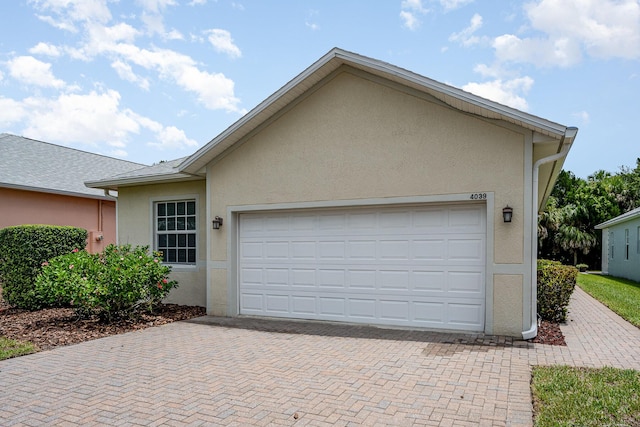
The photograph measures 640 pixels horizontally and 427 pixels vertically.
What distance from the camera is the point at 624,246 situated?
22094 millimetres

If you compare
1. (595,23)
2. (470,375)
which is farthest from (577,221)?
(470,375)

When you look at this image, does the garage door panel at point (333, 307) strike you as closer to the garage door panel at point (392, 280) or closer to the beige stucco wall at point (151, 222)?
the garage door panel at point (392, 280)

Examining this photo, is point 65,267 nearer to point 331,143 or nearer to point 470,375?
point 331,143

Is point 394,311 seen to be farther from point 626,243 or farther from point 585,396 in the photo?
point 626,243

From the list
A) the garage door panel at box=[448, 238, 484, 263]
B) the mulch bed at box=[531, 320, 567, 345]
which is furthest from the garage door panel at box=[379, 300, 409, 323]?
the mulch bed at box=[531, 320, 567, 345]

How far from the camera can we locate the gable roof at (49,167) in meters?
14.6

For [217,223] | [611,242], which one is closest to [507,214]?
[217,223]

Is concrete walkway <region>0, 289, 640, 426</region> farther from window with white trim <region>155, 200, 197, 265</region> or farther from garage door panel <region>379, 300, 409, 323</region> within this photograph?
window with white trim <region>155, 200, 197, 265</region>

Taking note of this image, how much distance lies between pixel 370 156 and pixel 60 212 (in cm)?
1248

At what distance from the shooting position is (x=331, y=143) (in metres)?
8.79

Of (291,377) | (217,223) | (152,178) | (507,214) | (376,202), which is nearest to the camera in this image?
(291,377)

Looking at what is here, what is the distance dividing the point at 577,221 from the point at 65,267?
32499 mm

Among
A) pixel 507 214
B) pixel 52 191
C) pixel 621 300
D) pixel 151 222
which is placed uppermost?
pixel 52 191

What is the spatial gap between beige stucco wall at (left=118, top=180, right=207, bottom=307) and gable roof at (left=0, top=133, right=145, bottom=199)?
15.0 feet
